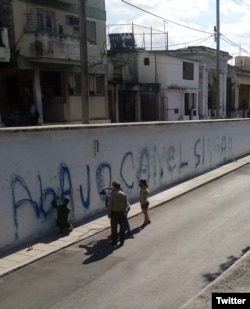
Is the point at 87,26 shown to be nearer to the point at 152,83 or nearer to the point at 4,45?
the point at 4,45

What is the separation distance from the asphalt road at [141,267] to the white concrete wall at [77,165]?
53.7 inches

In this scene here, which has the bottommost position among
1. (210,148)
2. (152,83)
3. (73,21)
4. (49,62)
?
(210,148)

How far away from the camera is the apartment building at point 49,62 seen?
2375cm

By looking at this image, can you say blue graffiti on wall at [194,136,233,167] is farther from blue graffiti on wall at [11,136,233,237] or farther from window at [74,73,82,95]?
window at [74,73,82,95]

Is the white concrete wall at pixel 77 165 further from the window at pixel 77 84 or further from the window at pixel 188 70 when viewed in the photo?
the window at pixel 188 70

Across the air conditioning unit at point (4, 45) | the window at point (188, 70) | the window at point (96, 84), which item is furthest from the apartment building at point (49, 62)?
the window at point (188, 70)

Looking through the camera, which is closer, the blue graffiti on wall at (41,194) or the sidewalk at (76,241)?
the sidewalk at (76,241)

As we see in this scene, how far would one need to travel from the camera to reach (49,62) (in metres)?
25.1

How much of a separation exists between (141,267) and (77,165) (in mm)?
4452

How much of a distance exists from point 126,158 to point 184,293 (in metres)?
8.05

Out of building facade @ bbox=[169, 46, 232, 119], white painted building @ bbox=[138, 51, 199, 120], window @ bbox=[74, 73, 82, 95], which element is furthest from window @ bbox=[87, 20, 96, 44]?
building facade @ bbox=[169, 46, 232, 119]

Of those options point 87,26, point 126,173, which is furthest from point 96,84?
point 126,173

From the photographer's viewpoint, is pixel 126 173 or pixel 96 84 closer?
pixel 126 173

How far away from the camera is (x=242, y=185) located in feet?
62.6
